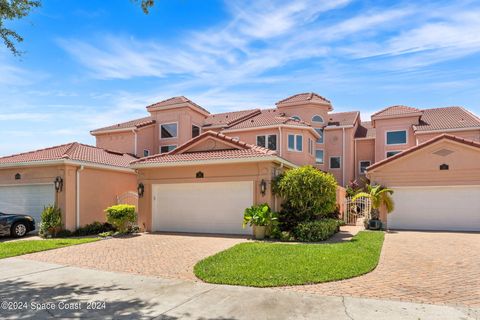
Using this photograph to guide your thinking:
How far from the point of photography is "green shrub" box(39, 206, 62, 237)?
611 inches

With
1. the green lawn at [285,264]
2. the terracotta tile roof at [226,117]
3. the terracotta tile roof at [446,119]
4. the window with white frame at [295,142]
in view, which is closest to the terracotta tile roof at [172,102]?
the terracotta tile roof at [226,117]

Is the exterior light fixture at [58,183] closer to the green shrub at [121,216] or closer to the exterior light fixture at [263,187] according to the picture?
the green shrub at [121,216]

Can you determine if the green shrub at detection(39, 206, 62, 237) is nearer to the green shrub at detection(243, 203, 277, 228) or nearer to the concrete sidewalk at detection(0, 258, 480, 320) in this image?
the concrete sidewalk at detection(0, 258, 480, 320)

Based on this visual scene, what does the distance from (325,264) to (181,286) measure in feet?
12.1

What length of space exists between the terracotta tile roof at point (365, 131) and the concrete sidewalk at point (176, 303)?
28595 millimetres

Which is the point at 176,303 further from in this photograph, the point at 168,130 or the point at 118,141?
the point at 118,141

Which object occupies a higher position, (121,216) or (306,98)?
(306,98)

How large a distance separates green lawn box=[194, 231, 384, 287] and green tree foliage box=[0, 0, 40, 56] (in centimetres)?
759

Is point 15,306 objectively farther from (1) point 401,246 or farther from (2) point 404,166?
(2) point 404,166

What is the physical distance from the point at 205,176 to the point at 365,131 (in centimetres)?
2404

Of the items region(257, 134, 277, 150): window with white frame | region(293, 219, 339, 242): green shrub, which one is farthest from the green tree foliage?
region(257, 134, 277, 150): window with white frame

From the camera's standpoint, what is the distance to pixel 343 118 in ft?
107

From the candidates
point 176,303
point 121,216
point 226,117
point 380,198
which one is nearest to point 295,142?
point 226,117

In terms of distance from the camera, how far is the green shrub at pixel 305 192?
551 inches
